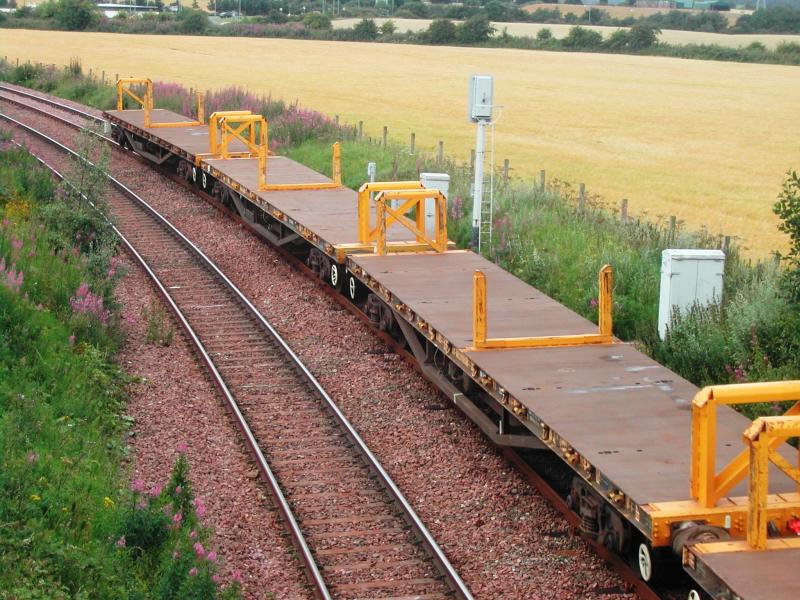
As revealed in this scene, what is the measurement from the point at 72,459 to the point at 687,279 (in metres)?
7.74

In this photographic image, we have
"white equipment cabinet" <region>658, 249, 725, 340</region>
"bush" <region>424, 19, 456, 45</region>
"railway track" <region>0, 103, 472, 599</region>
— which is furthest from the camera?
"bush" <region>424, 19, 456, 45</region>

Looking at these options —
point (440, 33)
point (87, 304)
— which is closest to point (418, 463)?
point (87, 304)

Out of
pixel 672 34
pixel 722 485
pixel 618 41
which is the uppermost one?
pixel 672 34

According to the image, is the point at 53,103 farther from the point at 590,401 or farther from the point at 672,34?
the point at 672,34

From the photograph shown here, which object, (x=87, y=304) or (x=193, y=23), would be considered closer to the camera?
(x=87, y=304)

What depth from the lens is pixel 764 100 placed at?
52.4 m

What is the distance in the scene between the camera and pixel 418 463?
37.8 ft

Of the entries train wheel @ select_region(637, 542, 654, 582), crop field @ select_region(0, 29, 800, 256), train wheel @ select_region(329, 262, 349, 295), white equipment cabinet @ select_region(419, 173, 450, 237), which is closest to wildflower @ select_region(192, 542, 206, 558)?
train wheel @ select_region(637, 542, 654, 582)

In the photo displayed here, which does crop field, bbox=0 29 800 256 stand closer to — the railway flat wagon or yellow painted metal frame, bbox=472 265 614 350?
the railway flat wagon

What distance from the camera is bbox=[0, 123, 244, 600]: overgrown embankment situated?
8.23m

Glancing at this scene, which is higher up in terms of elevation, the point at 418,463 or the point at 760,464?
the point at 760,464

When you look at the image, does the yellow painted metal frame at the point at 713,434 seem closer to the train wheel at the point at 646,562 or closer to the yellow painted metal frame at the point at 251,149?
the train wheel at the point at 646,562

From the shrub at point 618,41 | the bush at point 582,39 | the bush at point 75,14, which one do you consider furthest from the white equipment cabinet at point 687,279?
the bush at point 75,14

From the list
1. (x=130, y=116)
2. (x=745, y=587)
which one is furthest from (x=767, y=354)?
(x=130, y=116)
